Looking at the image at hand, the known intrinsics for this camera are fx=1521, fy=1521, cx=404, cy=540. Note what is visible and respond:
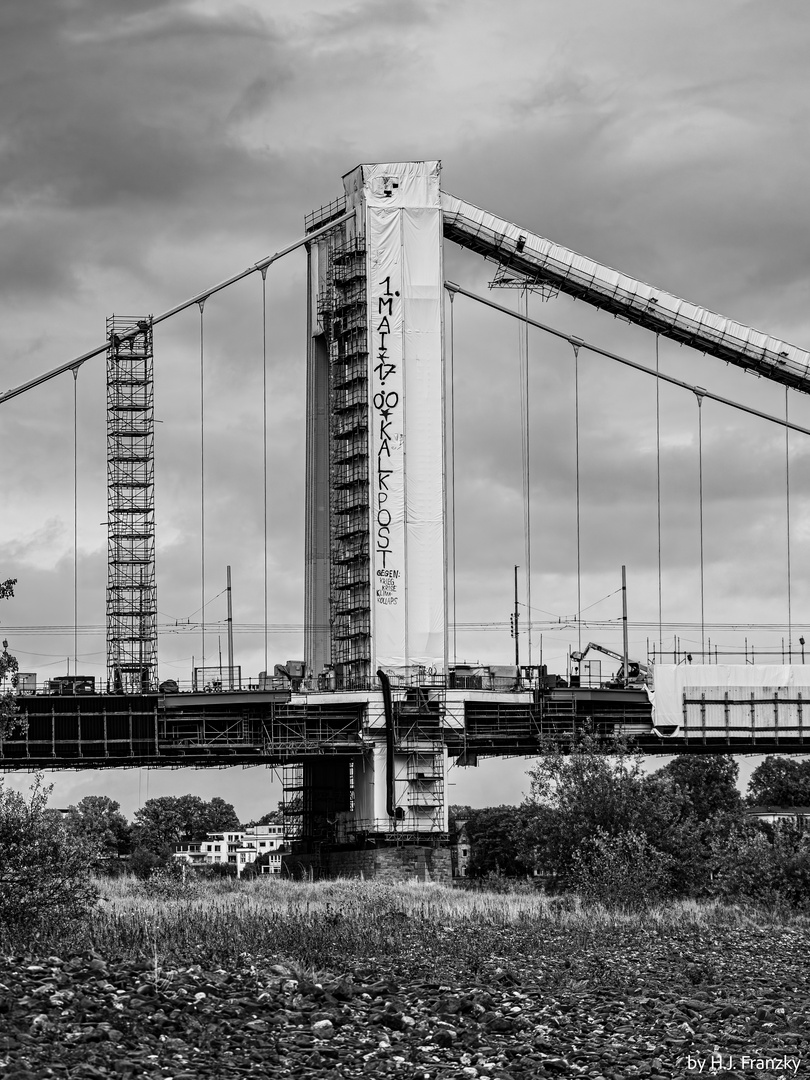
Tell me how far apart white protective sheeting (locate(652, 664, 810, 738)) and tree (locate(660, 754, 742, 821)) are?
56775 millimetres

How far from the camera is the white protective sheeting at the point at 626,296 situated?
90.1m

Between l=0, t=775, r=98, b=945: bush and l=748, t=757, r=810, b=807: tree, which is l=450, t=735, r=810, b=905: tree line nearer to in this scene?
l=0, t=775, r=98, b=945: bush

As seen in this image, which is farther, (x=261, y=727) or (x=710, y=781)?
(x=710, y=781)

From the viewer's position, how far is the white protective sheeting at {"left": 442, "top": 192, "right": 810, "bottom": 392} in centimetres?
9006

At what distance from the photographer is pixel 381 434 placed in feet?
277

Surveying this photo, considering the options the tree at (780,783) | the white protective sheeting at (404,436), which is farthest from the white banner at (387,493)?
the tree at (780,783)

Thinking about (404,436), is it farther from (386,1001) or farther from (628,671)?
(386,1001)

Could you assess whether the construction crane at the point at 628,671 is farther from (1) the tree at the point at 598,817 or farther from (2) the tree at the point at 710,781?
(2) the tree at the point at 710,781

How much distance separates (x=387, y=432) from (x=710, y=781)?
259 ft

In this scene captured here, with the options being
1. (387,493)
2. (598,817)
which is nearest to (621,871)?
(598,817)

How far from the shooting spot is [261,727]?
84.5 m

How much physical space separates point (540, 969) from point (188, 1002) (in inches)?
420

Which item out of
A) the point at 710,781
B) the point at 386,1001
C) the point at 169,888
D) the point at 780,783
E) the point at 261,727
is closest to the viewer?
the point at 386,1001

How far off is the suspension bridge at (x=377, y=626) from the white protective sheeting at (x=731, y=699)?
12 centimetres
